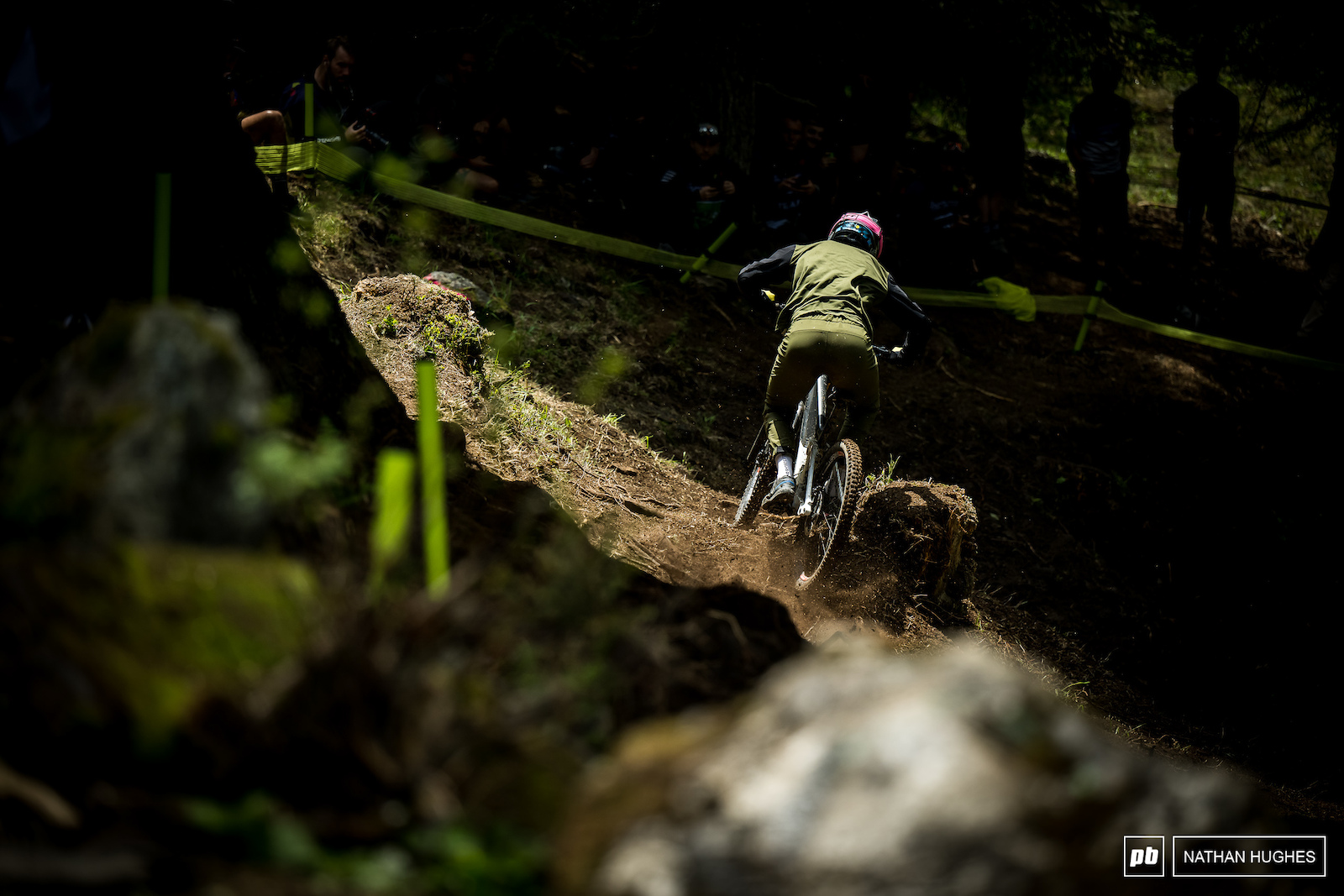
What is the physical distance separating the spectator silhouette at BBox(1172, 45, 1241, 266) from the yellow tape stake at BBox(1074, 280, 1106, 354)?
141 cm

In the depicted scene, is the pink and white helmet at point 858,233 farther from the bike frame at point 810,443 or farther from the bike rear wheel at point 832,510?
the bike rear wheel at point 832,510

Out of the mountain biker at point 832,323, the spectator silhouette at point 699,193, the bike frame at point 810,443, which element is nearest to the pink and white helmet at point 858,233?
the mountain biker at point 832,323

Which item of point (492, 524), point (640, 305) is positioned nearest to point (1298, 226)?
point (640, 305)

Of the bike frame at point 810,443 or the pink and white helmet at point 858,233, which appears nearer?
the bike frame at point 810,443

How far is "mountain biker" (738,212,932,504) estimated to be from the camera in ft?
17.7

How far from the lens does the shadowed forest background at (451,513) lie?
149cm

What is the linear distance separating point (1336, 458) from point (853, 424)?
713 centimetres

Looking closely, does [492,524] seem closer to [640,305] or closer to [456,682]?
[456,682]

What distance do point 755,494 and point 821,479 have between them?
0.56 m

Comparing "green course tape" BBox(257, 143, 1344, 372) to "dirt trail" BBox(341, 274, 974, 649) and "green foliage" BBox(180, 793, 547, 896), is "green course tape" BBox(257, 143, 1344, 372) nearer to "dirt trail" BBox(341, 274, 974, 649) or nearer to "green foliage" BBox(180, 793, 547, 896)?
"dirt trail" BBox(341, 274, 974, 649)

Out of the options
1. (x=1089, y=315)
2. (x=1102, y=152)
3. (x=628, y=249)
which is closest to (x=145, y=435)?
(x=628, y=249)

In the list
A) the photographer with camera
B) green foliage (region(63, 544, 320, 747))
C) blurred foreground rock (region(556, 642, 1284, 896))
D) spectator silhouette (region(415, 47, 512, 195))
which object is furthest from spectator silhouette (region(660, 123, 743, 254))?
blurred foreground rock (region(556, 642, 1284, 896))

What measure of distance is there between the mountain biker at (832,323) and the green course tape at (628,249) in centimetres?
319

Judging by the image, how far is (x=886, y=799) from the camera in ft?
4.27
